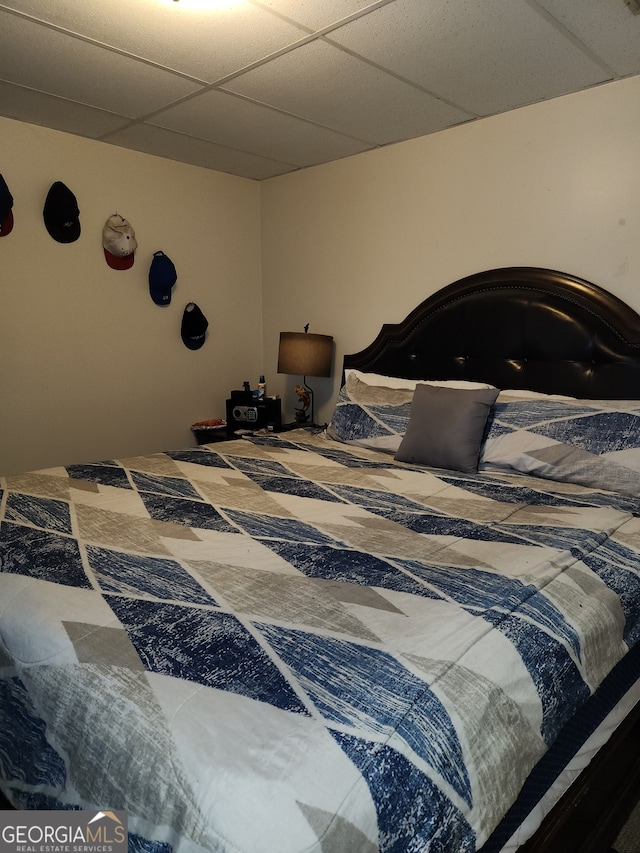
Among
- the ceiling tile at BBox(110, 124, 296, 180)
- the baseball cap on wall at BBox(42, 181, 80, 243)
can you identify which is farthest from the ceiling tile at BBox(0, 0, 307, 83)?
the baseball cap on wall at BBox(42, 181, 80, 243)

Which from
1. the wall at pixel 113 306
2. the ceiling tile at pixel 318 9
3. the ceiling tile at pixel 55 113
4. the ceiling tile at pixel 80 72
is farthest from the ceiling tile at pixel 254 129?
the ceiling tile at pixel 318 9

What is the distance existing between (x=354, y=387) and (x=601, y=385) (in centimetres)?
119

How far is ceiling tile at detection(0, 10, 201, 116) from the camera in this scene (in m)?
2.11

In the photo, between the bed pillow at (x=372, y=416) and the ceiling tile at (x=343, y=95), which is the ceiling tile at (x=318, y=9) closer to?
the ceiling tile at (x=343, y=95)

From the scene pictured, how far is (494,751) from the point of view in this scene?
3.22 ft

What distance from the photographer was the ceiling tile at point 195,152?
10.2 ft

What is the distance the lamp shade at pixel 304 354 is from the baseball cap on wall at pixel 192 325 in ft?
1.95

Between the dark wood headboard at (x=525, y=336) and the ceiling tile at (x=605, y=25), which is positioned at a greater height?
the ceiling tile at (x=605, y=25)

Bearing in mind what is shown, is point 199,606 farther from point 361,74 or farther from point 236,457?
point 361,74

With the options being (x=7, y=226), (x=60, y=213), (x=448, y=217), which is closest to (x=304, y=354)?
(x=448, y=217)

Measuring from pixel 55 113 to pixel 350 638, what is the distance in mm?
2919

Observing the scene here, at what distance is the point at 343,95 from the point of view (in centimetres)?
257

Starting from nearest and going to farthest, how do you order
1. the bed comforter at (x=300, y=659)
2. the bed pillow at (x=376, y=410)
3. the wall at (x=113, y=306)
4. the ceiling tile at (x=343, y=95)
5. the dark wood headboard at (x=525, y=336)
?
the bed comforter at (x=300, y=659)
the ceiling tile at (x=343, y=95)
the dark wood headboard at (x=525, y=336)
the bed pillow at (x=376, y=410)
the wall at (x=113, y=306)

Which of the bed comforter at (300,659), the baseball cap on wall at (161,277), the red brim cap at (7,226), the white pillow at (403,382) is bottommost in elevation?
the bed comforter at (300,659)
